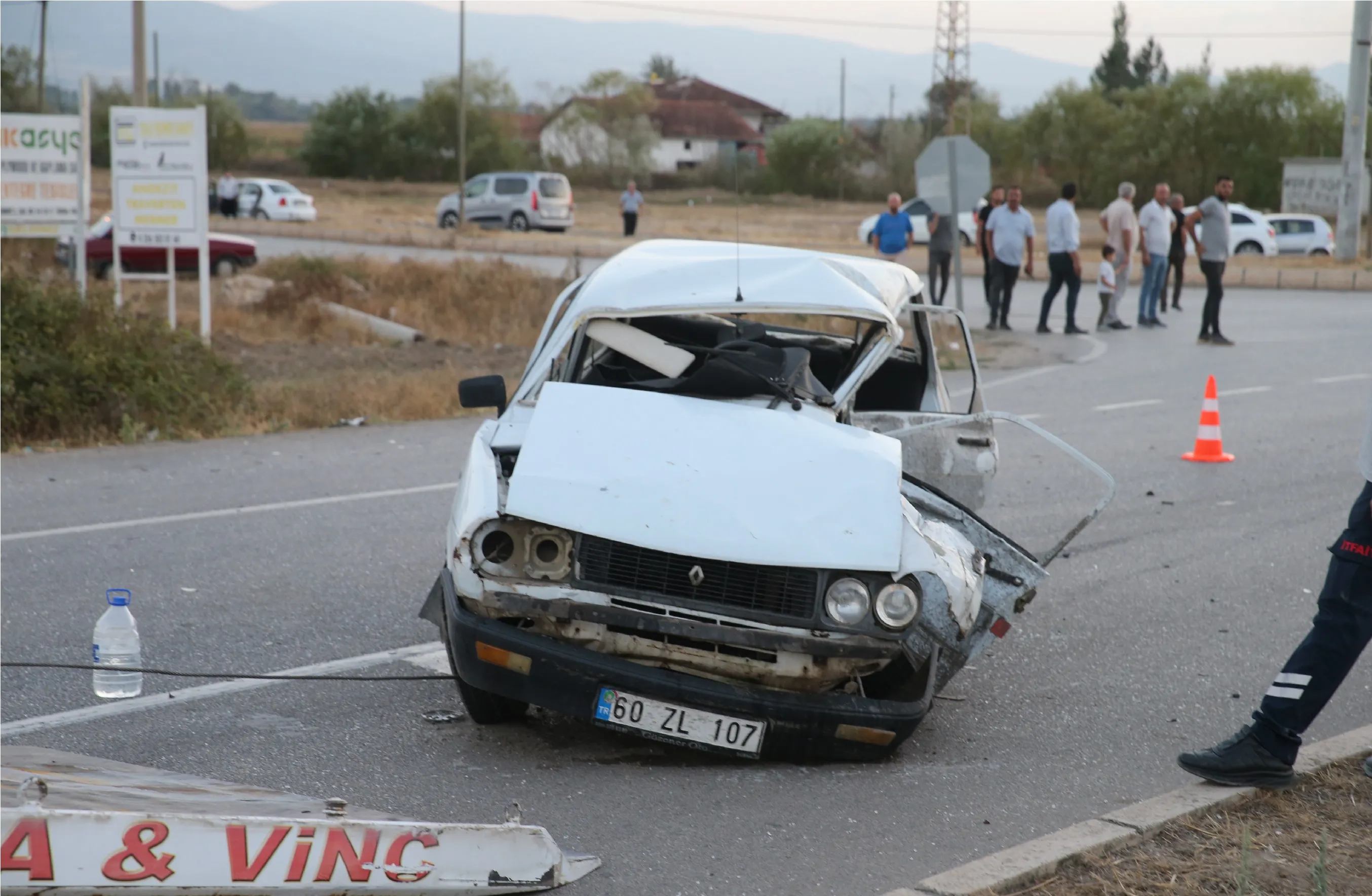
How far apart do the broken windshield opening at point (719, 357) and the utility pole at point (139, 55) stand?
1497 centimetres

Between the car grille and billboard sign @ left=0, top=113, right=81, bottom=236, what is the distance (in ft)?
38.2

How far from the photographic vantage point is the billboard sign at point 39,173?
14.1 metres

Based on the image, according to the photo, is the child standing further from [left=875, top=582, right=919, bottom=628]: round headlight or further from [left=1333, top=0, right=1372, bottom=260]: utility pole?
[left=875, top=582, right=919, bottom=628]: round headlight

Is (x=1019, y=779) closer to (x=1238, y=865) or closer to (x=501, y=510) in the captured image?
(x=1238, y=865)

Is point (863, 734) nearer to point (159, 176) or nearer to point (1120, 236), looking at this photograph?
point (159, 176)

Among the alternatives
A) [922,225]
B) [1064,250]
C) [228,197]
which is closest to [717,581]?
[1064,250]

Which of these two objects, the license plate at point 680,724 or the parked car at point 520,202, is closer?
the license plate at point 680,724

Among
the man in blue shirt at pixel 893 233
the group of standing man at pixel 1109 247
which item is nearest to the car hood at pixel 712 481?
the group of standing man at pixel 1109 247

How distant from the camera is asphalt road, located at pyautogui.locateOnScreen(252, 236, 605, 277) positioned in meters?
31.2

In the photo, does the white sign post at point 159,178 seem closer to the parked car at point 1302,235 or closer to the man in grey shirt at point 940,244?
the man in grey shirt at point 940,244

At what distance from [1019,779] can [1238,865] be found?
91 cm

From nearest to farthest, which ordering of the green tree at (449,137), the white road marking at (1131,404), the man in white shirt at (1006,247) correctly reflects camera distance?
the white road marking at (1131,404) → the man in white shirt at (1006,247) → the green tree at (449,137)

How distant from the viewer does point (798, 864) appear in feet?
12.8

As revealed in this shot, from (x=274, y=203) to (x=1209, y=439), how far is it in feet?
127
